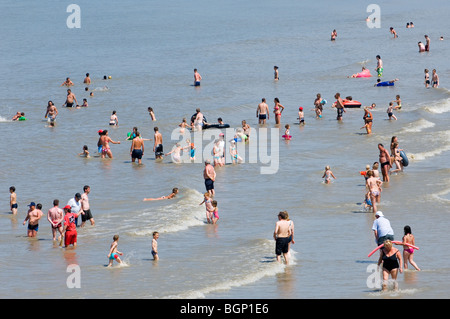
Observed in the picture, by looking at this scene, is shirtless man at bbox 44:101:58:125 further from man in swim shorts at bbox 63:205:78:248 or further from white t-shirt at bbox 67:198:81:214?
man in swim shorts at bbox 63:205:78:248

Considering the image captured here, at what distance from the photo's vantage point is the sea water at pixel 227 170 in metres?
18.4

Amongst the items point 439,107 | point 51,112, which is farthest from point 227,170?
point 439,107

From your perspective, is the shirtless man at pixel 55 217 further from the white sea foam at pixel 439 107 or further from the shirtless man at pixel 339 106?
the white sea foam at pixel 439 107

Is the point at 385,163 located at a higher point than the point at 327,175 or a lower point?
higher

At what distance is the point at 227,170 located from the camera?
30.5m

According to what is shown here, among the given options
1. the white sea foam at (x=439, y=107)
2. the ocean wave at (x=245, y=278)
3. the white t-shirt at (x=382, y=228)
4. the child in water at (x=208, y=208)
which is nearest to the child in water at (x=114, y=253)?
the ocean wave at (x=245, y=278)

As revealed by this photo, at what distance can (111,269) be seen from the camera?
19.1 m

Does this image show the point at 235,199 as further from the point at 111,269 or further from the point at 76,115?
the point at 76,115

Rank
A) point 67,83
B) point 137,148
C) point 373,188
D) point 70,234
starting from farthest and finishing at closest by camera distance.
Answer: point 67,83 → point 137,148 → point 373,188 → point 70,234

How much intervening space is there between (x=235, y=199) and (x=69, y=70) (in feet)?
123

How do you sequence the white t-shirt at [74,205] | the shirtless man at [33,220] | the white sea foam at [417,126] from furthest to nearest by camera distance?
the white sea foam at [417,126] < the white t-shirt at [74,205] < the shirtless man at [33,220]

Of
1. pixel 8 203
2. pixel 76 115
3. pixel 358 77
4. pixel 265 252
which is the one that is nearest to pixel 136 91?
pixel 76 115

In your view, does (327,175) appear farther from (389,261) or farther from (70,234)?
(389,261)

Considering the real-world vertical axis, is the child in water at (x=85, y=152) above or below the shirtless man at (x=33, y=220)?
above
